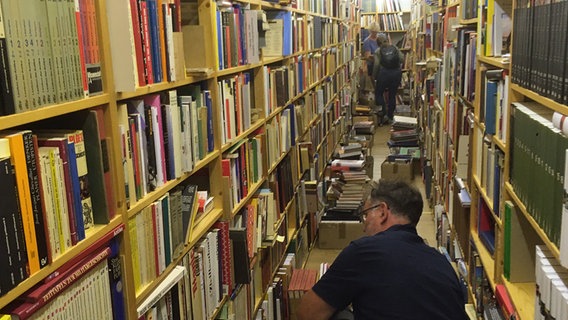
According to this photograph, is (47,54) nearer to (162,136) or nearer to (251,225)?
(162,136)

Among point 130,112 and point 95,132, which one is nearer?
point 95,132

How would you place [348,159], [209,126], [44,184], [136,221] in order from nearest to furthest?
[44,184] → [136,221] → [209,126] → [348,159]

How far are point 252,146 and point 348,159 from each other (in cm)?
363

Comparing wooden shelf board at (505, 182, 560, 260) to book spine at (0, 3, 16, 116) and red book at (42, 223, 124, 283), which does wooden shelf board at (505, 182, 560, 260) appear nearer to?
red book at (42, 223, 124, 283)

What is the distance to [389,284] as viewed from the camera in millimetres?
2023

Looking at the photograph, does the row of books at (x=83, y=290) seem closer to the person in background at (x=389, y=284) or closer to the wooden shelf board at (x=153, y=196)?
the wooden shelf board at (x=153, y=196)

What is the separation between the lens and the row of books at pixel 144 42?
62.1 inches

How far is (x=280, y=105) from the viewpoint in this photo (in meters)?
3.74

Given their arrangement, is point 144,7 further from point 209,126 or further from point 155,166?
point 209,126

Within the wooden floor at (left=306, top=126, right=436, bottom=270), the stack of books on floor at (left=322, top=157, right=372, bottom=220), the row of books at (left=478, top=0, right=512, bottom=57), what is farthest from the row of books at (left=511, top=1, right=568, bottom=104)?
the stack of books on floor at (left=322, top=157, right=372, bottom=220)

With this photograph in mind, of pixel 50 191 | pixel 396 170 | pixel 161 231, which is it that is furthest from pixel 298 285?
pixel 396 170

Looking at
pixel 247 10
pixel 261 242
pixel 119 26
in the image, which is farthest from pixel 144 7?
pixel 261 242

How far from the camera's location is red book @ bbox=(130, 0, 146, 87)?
1.68 m

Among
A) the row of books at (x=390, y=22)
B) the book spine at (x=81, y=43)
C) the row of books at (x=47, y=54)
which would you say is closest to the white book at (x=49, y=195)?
the row of books at (x=47, y=54)
